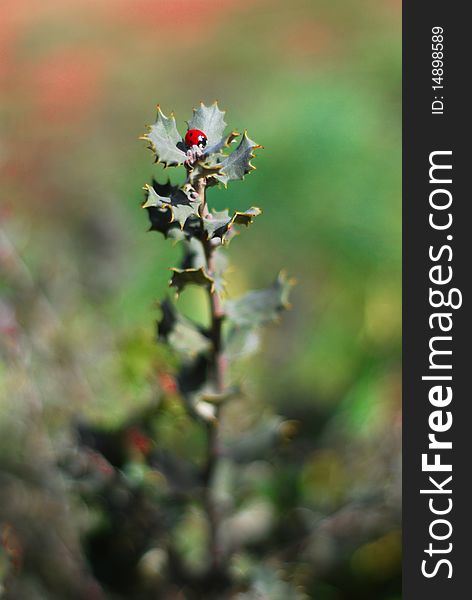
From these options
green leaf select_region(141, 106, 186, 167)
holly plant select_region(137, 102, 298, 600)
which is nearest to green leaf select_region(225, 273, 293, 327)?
holly plant select_region(137, 102, 298, 600)

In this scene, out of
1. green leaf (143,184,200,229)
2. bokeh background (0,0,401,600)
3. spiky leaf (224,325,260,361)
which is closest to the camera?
green leaf (143,184,200,229)

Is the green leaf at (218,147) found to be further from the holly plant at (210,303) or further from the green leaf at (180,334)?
the green leaf at (180,334)

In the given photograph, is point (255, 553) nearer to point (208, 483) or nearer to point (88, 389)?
point (208, 483)

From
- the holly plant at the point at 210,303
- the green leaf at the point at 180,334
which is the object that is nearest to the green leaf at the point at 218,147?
the holly plant at the point at 210,303

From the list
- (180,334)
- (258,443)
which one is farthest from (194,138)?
(258,443)

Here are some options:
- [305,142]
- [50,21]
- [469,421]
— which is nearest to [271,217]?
[305,142]

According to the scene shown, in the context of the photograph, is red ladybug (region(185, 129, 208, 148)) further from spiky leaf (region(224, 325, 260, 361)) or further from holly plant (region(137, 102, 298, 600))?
spiky leaf (region(224, 325, 260, 361))
